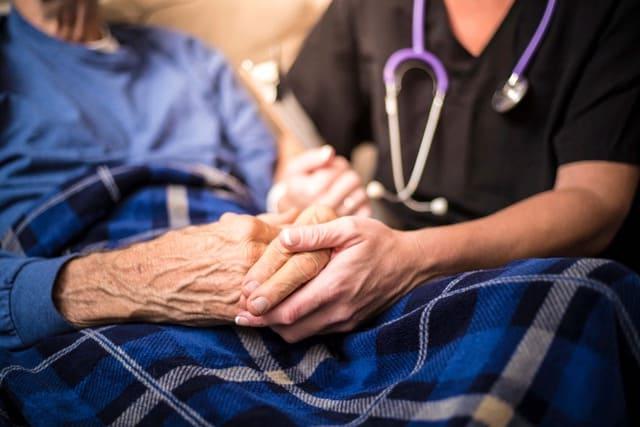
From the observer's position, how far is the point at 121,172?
94cm

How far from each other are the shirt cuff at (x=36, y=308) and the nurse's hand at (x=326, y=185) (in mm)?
416

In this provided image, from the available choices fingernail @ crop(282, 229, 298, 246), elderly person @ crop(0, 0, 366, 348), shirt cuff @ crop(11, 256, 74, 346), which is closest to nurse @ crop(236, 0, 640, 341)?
fingernail @ crop(282, 229, 298, 246)

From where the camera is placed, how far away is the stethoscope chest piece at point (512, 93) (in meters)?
0.86

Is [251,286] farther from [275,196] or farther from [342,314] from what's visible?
[275,196]

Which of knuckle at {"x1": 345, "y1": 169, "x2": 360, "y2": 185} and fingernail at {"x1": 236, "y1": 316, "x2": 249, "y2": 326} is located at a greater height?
knuckle at {"x1": 345, "y1": 169, "x2": 360, "y2": 185}

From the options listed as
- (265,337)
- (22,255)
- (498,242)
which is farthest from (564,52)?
(22,255)

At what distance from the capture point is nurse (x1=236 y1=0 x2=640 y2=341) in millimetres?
667

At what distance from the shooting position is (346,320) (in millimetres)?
674

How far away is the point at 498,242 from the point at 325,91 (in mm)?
509

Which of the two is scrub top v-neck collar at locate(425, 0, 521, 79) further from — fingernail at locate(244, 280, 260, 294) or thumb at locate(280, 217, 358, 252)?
fingernail at locate(244, 280, 260, 294)

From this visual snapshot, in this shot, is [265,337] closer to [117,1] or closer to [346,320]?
[346,320]

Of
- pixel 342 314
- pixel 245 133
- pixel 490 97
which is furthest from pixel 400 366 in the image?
pixel 245 133

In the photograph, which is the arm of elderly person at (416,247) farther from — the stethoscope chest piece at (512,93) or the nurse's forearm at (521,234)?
the stethoscope chest piece at (512,93)

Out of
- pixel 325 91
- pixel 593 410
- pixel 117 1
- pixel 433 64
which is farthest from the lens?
pixel 117 1
